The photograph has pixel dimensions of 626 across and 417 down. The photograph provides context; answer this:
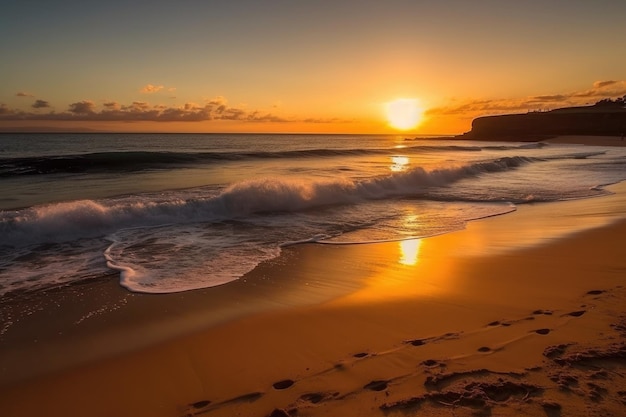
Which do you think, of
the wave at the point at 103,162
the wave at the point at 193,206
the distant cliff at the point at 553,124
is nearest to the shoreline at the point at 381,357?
the wave at the point at 193,206

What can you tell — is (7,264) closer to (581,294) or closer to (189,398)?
(189,398)

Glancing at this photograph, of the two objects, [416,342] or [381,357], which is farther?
[416,342]

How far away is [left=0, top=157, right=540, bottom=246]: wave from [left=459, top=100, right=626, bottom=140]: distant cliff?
79065mm

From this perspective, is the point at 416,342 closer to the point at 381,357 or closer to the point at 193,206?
the point at 381,357

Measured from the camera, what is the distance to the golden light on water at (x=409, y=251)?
6709 mm

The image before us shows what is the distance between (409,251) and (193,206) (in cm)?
622

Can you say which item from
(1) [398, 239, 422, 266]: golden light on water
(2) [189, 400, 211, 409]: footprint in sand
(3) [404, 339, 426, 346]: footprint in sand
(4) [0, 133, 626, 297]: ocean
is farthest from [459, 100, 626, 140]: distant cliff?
(2) [189, 400, 211, 409]: footprint in sand

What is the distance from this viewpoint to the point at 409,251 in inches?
289

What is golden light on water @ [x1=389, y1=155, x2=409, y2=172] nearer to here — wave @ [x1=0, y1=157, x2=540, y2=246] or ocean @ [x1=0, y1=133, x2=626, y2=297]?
ocean @ [x1=0, y1=133, x2=626, y2=297]

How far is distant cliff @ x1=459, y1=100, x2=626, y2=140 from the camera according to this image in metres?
81.0

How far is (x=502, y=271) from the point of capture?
234 inches

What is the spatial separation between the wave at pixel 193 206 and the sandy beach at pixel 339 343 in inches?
149

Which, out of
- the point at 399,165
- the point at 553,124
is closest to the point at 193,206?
the point at 399,165

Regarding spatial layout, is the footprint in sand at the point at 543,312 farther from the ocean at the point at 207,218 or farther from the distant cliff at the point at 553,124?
the distant cliff at the point at 553,124
